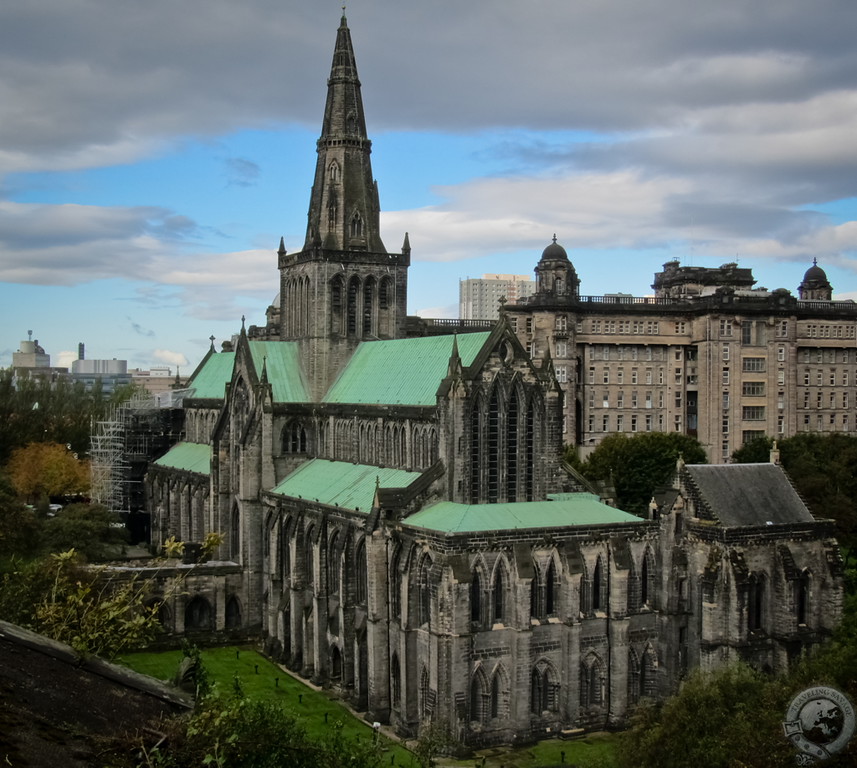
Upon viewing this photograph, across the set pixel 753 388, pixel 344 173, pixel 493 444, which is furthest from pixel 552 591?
pixel 753 388

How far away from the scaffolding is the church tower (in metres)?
32.4

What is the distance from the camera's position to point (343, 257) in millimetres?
80688

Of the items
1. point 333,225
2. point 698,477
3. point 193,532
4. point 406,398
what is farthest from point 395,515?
point 193,532

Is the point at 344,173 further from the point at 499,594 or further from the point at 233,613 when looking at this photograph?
the point at 499,594

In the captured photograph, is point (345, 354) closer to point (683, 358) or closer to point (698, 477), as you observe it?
point (698, 477)

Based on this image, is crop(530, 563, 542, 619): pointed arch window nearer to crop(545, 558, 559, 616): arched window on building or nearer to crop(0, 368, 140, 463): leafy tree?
crop(545, 558, 559, 616): arched window on building

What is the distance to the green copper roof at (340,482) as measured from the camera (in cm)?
6502

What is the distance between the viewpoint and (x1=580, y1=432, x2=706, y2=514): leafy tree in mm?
97312

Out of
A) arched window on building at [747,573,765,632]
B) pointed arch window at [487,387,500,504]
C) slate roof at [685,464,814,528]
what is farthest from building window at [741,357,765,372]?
pointed arch window at [487,387,500,504]

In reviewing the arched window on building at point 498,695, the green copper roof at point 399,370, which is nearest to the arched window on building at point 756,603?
the arched window on building at point 498,695

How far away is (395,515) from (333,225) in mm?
29808

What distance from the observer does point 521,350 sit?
61.8m

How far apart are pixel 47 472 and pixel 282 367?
142 ft

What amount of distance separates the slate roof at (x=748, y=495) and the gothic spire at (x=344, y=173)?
31881 mm
